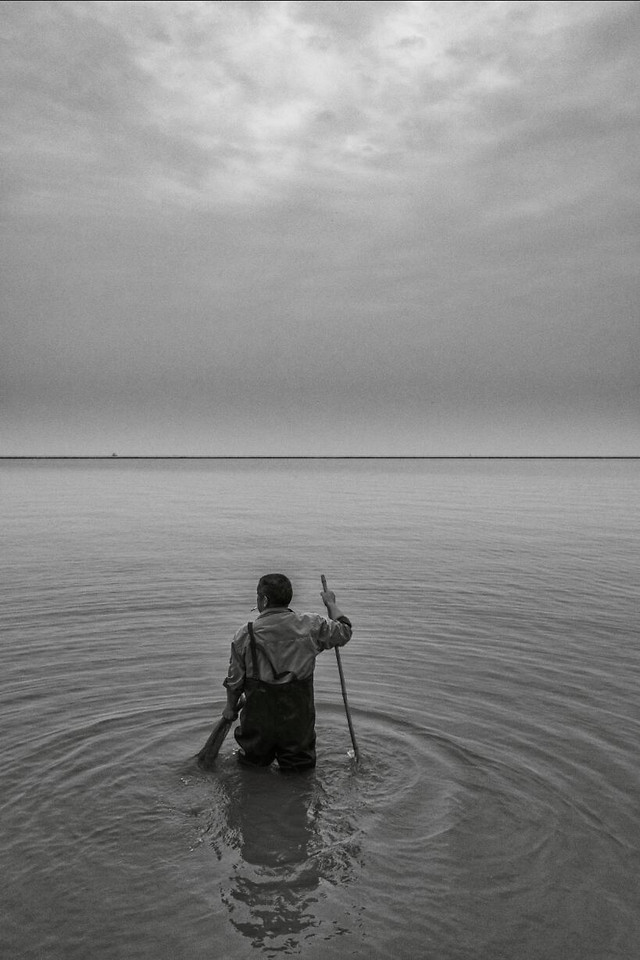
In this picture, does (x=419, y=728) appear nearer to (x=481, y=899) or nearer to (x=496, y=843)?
(x=496, y=843)

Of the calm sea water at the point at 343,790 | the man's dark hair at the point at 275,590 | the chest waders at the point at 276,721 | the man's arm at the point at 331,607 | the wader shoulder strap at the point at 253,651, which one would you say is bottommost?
the calm sea water at the point at 343,790

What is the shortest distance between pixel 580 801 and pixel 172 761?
4.02 meters

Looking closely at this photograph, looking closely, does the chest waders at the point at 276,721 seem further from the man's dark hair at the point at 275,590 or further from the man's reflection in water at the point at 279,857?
the man's dark hair at the point at 275,590

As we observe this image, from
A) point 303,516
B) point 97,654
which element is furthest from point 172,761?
point 303,516

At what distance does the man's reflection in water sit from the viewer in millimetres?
5314

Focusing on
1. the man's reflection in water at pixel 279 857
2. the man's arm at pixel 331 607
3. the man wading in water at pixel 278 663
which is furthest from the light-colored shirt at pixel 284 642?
the man's reflection in water at pixel 279 857

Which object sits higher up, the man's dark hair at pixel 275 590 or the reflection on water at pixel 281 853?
the man's dark hair at pixel 275 590

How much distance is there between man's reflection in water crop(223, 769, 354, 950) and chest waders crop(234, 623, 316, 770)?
0.18 metres

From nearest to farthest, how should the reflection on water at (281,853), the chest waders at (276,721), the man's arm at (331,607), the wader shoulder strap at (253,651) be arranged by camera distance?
the reflection on water at (281,853), the wader shoulder strap at (253,651), the chest waders at (276,721), the man's arm at (331,607)

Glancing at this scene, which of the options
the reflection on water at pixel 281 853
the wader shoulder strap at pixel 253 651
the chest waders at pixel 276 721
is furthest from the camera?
the chest waders at pixel 276 721

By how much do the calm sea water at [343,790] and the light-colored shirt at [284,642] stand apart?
1.15 meters

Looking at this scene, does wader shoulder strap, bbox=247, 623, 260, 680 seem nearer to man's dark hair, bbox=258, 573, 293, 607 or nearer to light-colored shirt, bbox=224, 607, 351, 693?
light-colored shirt, bbox=224, 607, 351, 693

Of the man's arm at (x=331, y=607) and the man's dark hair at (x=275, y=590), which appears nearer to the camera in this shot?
the man's dark hair at (x=275, y=590)

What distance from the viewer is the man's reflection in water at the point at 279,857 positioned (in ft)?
17.4
